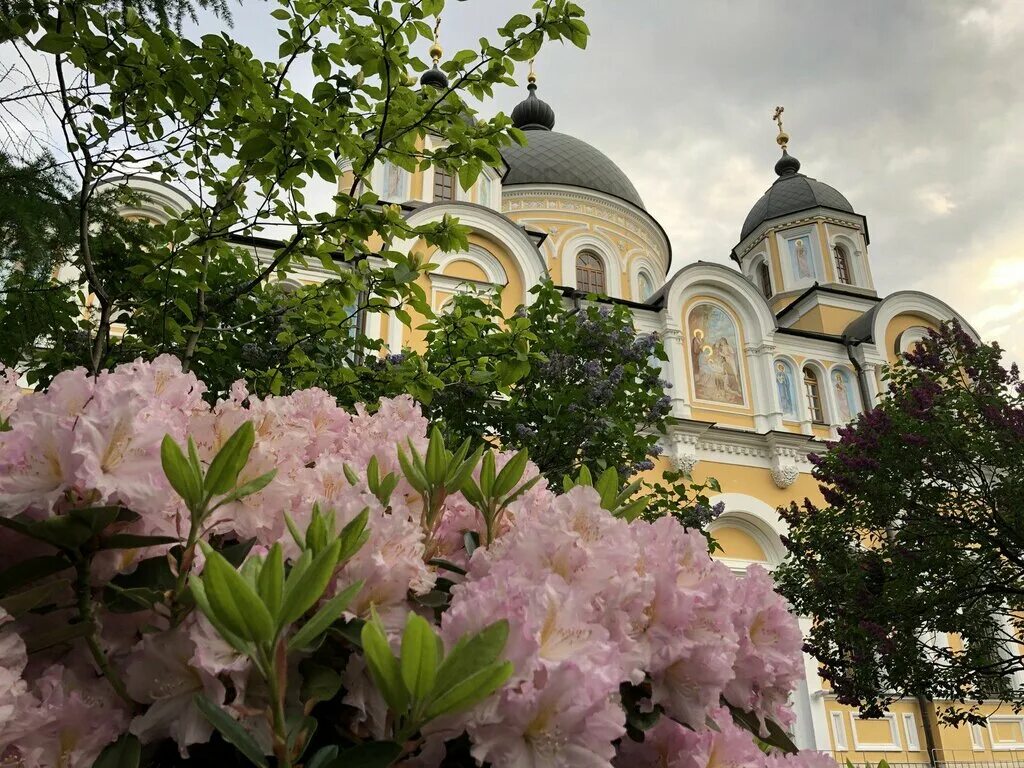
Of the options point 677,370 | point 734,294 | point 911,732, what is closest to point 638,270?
point 734,294

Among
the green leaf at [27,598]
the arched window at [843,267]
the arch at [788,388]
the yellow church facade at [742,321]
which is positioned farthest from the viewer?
the arched window at [843,267]

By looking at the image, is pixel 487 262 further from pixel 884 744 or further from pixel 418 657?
pixel 418 657

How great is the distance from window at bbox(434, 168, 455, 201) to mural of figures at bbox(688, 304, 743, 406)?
7.25 metres

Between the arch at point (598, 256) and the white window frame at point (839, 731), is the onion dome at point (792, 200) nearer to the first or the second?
the arch at point (598, 256)

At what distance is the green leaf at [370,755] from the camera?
837 mm

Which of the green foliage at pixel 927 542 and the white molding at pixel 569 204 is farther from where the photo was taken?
the white molding at pixel 569 204

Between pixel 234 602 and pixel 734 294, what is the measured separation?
1970 cm

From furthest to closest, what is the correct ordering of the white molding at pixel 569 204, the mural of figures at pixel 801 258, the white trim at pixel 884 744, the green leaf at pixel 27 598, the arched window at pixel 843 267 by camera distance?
1. the mural of figures at pixel 801 258
2. the white molding at pixel 569 204
3. the arched window at pixel 843 267
4. the white trim at pixel 884 744
5. the green leaf at pixel 27 598

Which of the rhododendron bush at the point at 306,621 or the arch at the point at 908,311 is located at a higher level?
the arch at the point at 908,311

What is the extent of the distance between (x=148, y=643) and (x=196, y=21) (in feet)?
14.1

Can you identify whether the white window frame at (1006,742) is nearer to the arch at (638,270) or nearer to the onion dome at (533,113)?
the arch at (638,270)

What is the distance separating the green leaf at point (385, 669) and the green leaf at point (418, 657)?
12 millimetres

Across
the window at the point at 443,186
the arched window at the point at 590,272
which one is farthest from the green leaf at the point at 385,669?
the arched window at the point at 590,272

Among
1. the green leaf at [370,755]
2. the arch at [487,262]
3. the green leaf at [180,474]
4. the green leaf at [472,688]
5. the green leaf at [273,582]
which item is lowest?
the green leaf at [370,755]
